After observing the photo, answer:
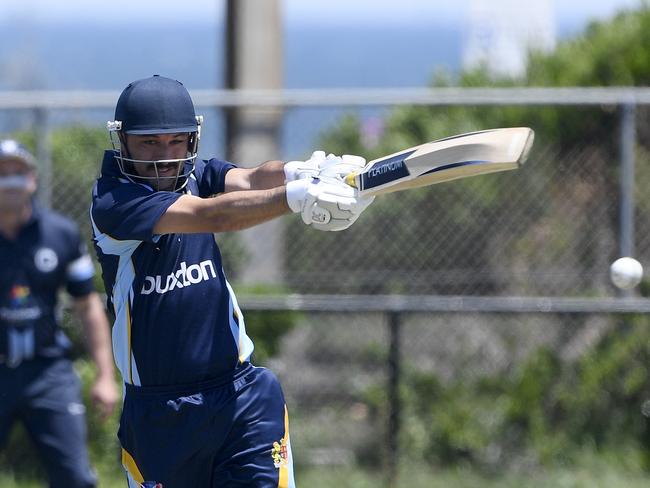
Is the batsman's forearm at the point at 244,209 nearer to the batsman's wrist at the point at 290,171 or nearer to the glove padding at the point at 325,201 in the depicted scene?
the glove padding at the point at 325,201

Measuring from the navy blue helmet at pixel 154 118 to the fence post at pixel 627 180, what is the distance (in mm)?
3658

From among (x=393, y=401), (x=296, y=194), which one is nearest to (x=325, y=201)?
(x=296, y=194)

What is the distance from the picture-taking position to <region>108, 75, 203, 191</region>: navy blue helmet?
4.12 m

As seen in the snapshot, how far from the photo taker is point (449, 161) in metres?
3.76

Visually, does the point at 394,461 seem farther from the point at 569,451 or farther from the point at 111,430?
the point at 111,430

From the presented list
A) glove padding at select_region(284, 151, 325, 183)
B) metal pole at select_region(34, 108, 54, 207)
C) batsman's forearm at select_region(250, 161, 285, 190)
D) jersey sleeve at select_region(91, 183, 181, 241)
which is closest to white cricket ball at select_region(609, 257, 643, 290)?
batsman's forearm at select_region(250, 161, 285, 190)

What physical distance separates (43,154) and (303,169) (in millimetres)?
3636

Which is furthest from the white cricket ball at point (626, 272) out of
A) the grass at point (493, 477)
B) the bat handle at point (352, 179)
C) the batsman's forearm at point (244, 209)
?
the batsman's forearm at point (244, 209)

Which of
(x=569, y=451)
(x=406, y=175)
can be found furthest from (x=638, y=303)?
(x=406, y=175)

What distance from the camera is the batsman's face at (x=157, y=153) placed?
4168mm

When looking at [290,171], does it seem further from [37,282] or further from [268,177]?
[37,282]

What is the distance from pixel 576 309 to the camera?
709 centimetres

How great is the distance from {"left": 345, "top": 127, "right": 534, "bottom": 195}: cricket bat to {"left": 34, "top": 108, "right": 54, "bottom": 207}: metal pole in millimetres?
3821

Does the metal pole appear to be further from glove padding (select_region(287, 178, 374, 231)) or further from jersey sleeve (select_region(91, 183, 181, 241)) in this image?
glove padding (select_region(287, 178, 374, 231))
